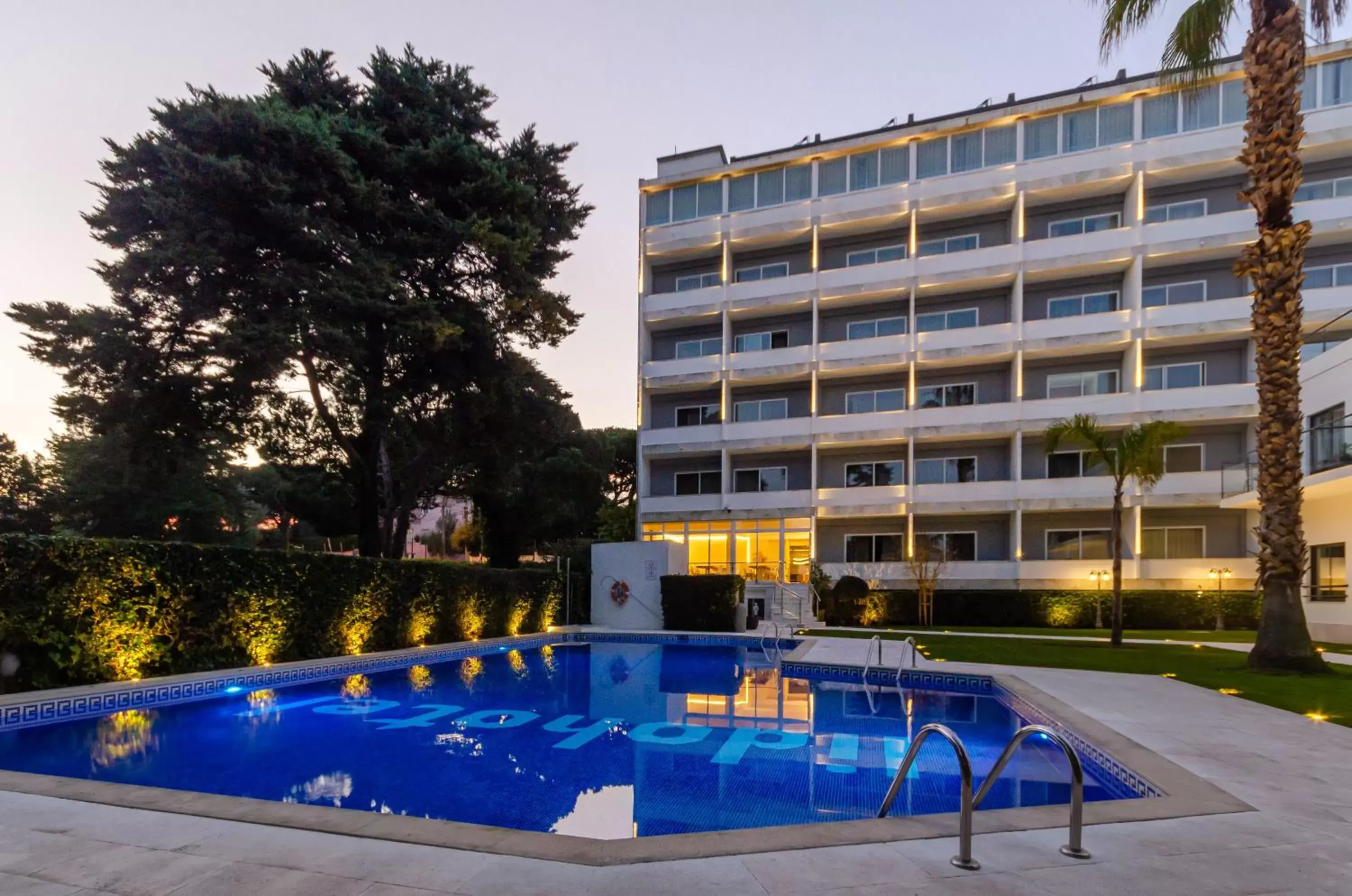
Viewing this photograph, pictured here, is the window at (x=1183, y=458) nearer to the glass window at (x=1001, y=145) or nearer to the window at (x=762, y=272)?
the glass window at (x=1001, y=145)

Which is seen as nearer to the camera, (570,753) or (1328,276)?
(570,753)

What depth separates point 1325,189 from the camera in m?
23.7

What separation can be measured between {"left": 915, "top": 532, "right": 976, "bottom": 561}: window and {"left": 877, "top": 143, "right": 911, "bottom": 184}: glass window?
13.9 m

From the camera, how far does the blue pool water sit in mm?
5855

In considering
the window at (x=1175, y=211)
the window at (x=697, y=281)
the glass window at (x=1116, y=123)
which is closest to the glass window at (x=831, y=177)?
the window at (x=697, y=281)

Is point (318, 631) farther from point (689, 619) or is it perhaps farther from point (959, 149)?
point (959, 149)

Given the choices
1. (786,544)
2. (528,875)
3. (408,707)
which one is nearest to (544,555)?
(786,544)

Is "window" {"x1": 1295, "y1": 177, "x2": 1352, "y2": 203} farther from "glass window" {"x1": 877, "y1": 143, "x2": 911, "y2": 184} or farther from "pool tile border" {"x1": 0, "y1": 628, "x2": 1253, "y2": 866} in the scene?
"pool tile border" {"x1": 0, "y1": 628, "x2": 1253, "y2": 866}

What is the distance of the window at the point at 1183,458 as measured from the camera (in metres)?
24.4

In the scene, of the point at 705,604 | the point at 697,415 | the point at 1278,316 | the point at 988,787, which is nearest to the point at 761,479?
the point at 697,415

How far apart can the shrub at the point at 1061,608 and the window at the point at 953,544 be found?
2347mm

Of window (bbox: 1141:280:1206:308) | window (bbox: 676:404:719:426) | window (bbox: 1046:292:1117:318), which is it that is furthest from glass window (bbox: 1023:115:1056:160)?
window (bbox: 676:404:719:426)

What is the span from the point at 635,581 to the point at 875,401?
12468mm

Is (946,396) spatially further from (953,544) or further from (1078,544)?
(1078,544)
